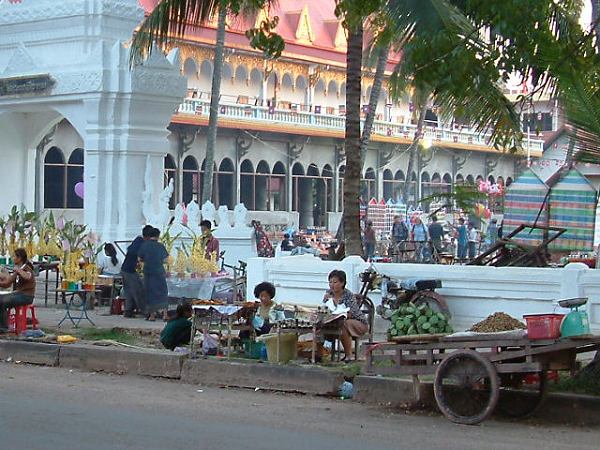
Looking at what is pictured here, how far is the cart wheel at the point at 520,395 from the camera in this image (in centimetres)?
991

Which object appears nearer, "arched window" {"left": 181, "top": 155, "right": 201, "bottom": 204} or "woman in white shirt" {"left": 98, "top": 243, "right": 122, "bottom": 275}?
"woman in white shirt" {"left": 98, "top": 243, "right": 122, "bottom": 275}

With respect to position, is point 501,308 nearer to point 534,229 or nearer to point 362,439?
point 534,229

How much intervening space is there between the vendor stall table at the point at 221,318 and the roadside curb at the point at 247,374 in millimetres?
355

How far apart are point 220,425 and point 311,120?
38284 mm

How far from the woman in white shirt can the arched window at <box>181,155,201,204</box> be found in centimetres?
2259

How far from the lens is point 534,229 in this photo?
1741 cm

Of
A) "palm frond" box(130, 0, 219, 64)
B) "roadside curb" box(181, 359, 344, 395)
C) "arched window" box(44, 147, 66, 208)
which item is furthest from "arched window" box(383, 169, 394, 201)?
"roadside curb" box(181, 359, 344, 395)

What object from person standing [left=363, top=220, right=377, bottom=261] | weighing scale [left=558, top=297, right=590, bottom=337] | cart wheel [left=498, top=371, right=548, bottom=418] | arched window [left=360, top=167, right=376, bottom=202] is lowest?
cart wheel [left=498, top=371, right=548, bottom=418]

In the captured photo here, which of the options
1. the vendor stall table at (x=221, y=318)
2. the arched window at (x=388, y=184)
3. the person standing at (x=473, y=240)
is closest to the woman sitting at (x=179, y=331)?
the vendor stall table at (x=221, y=318)

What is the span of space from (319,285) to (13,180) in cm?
1051

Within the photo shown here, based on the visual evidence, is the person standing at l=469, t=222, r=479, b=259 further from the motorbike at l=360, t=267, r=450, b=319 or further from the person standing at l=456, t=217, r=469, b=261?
the motorbike at l=360, t=267, r=450, b=319

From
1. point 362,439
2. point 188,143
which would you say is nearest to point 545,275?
point 362,439

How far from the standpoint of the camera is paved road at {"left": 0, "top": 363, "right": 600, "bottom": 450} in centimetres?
860

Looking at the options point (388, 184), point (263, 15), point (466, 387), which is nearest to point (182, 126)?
point (263, 15)
